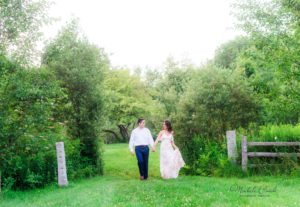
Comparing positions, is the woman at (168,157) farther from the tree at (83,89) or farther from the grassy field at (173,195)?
the tree at (83,89)

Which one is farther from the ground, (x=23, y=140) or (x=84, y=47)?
(x=84, y=47)

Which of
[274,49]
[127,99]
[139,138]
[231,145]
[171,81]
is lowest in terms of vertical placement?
[231,145]

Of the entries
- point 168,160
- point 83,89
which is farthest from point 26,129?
point 168,160

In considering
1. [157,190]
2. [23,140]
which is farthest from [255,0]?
[23,140]

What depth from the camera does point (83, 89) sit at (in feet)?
54.1

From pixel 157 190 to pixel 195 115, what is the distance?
24.6 feet

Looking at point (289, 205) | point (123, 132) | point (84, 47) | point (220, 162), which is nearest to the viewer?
point (289, 205)

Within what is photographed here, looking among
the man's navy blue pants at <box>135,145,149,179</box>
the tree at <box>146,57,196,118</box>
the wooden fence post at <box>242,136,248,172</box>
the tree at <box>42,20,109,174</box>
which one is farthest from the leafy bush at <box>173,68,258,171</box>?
the man's navy blue pants at <box>135,145,149,179</box>

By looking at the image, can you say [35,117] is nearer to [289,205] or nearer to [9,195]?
[9,195]

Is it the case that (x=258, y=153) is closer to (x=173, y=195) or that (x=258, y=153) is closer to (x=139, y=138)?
(x=139, y=138)

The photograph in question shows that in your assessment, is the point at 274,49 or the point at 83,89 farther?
the point at 83,89

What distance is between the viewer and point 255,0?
1423cm

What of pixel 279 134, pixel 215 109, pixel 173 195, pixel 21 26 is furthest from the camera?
pixel 215 109

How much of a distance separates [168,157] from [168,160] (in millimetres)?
134
